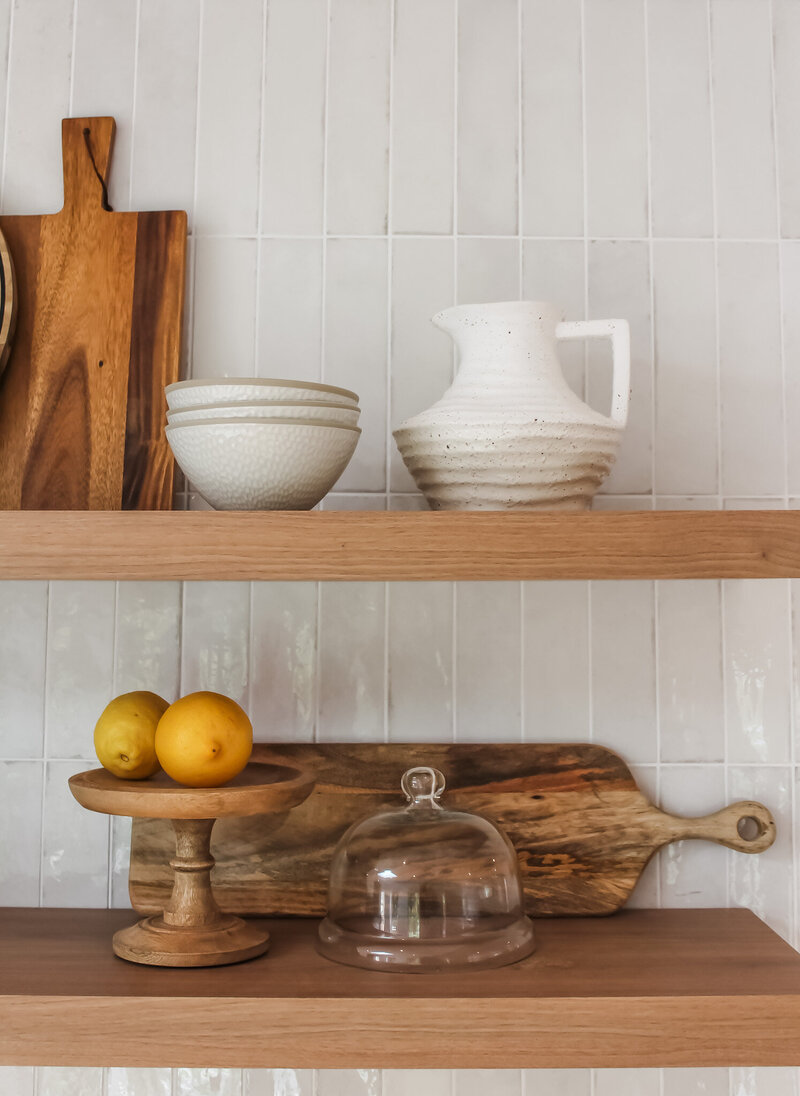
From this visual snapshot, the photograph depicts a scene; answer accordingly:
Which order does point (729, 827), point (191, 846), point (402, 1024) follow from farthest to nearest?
1. point (729, 827)
2. point (191, 846)
3. point (402, 1024)

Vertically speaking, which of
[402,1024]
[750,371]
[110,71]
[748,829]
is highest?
[110,71]

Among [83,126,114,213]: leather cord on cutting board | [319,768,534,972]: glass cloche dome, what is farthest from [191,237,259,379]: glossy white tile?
[319,768,534,972]: glass cloche dome

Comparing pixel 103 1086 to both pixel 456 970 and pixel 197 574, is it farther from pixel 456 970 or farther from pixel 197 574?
pixel 197 574

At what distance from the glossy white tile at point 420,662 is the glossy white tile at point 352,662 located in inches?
0.5

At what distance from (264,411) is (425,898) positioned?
17.7 inches

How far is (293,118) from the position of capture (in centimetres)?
110

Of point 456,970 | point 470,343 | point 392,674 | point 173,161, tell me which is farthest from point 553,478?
point 173,161

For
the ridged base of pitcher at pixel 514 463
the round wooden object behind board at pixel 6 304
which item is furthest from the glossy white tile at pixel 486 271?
the round wooden object behind board at pixel 6 304

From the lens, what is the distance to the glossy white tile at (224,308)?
3.56 feet

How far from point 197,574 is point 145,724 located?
0.17 metres

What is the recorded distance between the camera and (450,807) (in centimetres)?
101

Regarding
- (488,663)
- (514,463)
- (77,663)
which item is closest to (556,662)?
(488,663)

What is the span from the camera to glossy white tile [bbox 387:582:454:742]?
1.06 meters

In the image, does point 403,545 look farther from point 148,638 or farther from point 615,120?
Answer: point 615,120
